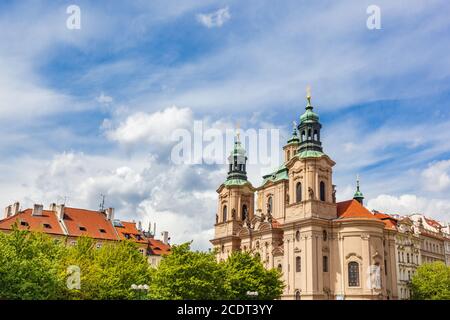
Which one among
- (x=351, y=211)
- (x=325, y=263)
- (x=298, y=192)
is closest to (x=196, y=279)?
(x=325, y=263)

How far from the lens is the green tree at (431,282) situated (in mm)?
78938

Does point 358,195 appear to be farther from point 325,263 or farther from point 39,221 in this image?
point 39,221

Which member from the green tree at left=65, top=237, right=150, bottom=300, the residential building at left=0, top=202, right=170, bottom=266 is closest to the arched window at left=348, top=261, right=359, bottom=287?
the green tree at left=65, top=237, right=150, bottom=300

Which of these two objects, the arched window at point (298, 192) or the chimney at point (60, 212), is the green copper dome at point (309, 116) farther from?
the chimney at point (60, 212)

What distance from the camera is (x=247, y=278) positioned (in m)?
59.8

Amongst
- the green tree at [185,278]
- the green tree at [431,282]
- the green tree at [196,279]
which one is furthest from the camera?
the green tree at [431,282]

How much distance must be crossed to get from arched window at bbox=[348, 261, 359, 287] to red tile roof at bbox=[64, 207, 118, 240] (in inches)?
1748

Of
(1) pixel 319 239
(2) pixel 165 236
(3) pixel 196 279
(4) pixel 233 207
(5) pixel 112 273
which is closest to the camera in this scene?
(3) pixel 196 279

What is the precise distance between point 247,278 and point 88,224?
41.8 m

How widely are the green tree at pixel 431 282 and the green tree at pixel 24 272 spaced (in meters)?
61.8

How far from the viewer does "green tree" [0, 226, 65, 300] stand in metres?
35.9

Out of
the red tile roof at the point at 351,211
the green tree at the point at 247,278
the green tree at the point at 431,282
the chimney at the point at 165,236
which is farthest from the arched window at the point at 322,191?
the chimney at the point at 165,236
